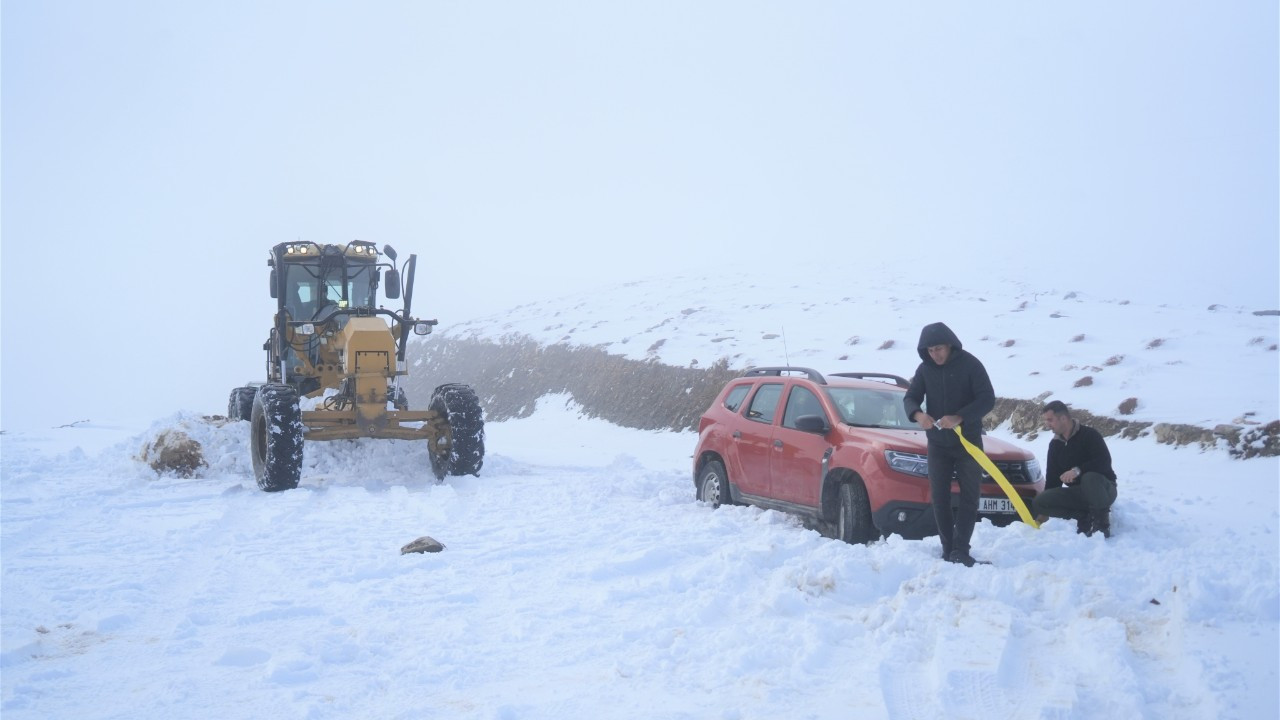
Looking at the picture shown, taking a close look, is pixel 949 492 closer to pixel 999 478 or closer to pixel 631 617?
pixel 999 478


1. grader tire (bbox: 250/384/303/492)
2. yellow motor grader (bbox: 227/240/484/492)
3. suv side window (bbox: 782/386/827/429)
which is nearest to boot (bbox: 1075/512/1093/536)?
suv side window (bbox: 782/386/827/429)

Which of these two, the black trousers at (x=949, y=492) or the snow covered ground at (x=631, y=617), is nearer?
the snow covered ground at (x=631, y=617)

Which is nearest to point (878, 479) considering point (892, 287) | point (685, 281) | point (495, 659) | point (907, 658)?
point (907, 658)

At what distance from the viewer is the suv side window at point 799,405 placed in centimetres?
827

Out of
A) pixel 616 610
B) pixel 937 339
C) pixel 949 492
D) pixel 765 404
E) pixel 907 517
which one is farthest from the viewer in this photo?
pixel 765 404

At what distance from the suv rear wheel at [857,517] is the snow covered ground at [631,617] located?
0.36m

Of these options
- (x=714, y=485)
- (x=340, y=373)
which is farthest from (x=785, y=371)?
(x=340, y=373)

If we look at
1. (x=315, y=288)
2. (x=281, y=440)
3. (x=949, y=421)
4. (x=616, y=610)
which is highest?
(x=315, y=288)

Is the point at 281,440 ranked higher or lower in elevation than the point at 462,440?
higher

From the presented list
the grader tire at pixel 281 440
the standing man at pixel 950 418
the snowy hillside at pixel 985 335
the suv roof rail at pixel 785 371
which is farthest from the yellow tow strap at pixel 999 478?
the grader tire at pixel 281 440

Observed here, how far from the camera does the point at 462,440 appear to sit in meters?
11.8

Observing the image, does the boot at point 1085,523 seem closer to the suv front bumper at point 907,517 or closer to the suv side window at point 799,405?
the suv front bumper at point 907,517

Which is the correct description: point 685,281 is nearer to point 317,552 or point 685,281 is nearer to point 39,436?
point 39,436

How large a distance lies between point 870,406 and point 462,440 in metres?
5.77
